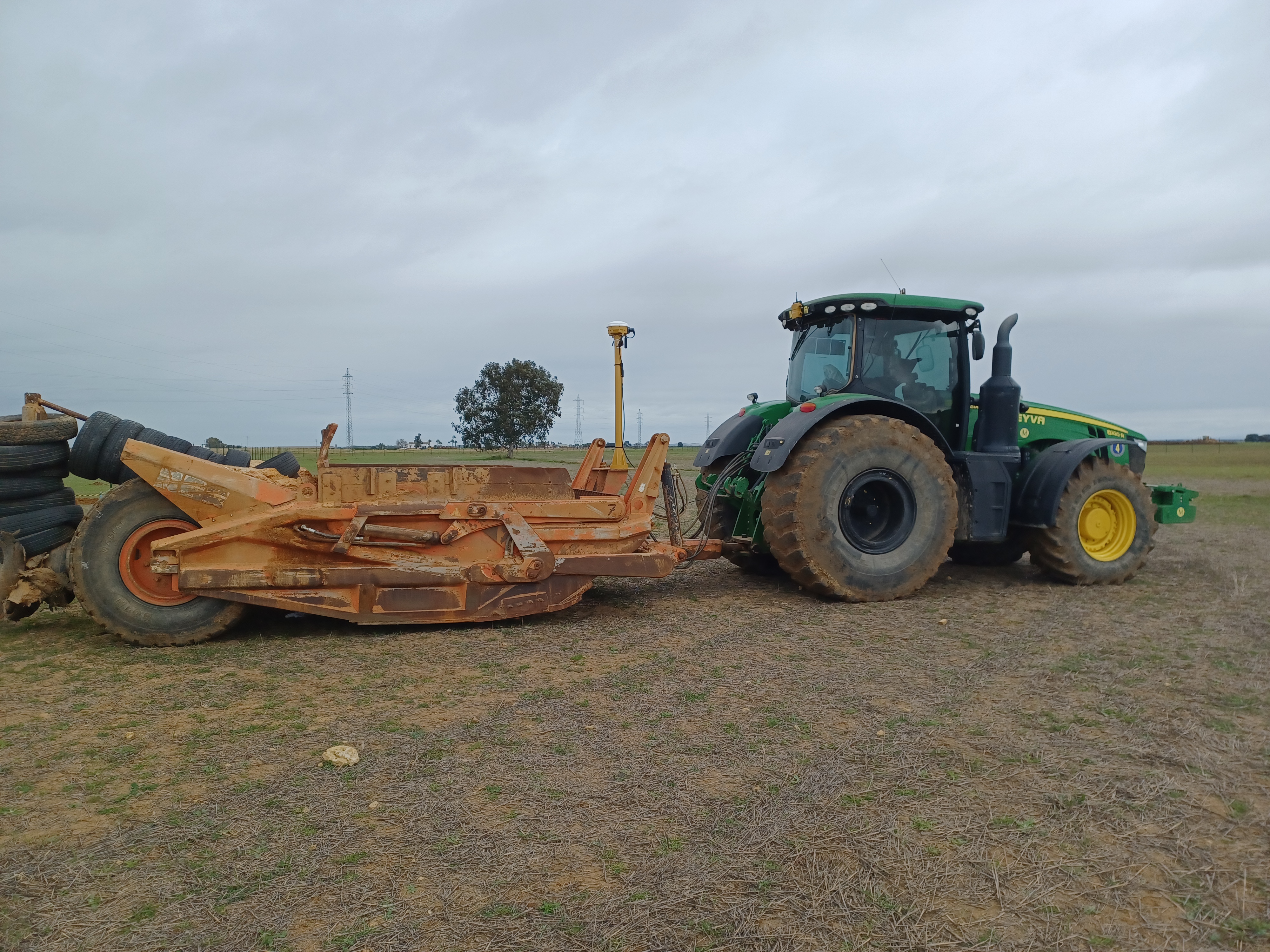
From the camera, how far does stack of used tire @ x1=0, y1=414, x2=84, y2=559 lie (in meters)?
4.96

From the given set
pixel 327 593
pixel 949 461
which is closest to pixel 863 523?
pixel 949 461

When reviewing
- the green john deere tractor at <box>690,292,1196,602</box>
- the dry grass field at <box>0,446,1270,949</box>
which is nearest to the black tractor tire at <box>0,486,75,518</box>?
the dry grass field at <box>0,446,1270,949</box>

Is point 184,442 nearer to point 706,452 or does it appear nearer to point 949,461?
point 706,452

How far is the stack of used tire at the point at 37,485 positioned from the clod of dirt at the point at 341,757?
123 inches

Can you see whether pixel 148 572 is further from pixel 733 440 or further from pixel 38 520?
pixel 733 440

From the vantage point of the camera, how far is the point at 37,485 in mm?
5082

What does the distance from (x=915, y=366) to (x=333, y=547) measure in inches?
192

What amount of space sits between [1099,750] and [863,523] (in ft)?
11.1

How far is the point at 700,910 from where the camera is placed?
223cm

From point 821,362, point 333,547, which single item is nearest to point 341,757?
point 333,547

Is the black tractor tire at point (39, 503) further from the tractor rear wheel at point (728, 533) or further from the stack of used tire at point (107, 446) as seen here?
the tractor rear wheel at point (728, 533)

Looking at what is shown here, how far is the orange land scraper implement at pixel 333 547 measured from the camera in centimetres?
485

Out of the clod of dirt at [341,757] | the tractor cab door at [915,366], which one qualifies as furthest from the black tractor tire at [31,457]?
the tractor cab door at [915,366]

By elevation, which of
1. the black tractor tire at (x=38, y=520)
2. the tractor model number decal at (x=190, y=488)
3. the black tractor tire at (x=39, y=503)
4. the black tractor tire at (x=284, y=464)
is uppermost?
Answer: the black tractor tire at (x=284, y=464)
